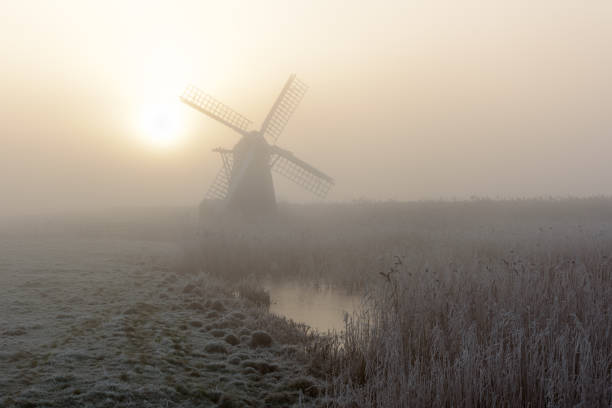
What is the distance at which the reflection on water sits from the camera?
866 centimetres

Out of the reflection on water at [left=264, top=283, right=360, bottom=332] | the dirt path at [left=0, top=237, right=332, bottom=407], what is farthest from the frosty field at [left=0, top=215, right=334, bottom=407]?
the reflection on water at [left=264, top=283, right=360, bottom=332]

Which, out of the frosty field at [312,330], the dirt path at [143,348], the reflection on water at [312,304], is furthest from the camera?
the reflection on water at [312,304]

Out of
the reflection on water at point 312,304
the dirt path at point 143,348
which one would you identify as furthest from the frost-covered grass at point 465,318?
the dirt path at point 143,348

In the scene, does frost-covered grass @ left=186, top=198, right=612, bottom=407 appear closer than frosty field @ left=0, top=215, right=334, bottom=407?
Yes

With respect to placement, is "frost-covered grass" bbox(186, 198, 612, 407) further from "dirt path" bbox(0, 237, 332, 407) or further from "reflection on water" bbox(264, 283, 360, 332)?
"dirt path" bbox(0, 237, 332, 407)

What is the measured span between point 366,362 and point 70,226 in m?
28.2

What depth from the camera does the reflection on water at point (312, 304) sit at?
8664 millimetres

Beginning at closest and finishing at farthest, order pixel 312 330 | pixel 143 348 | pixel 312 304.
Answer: pixel 143 348 → pixel 312 330 → pixel 312 304

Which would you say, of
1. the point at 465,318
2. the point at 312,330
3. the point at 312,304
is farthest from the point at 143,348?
the point at 312,304

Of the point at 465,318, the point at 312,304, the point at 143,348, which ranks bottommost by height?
Answer: the point at 143,348

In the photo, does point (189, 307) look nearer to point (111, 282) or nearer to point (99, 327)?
point (99, 327)

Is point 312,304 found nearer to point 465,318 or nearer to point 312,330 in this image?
point 312,330

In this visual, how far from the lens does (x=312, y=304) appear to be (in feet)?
32.8

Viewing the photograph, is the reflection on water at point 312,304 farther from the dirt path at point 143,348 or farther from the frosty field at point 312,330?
the dirt path at point 143,348
